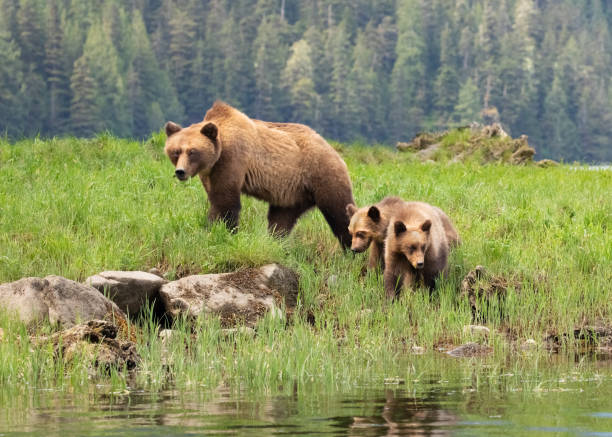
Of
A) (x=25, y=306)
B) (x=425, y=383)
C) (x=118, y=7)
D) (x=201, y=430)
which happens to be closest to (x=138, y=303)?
(x=25, y=306)

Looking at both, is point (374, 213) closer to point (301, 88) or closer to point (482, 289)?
point (482, 289)

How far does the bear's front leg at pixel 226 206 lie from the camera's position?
10.3 meters

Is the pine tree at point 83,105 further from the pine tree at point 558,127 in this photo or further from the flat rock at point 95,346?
the flat rock at point 95,346

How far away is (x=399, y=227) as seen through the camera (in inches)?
368

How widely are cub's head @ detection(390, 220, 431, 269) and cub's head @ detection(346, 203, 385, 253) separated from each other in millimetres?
584

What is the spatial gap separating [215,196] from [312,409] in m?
5.08

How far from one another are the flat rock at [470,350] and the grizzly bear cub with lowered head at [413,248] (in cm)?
109

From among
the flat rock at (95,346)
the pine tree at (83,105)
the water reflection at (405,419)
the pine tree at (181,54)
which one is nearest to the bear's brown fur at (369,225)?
the flat rock at (95,346)

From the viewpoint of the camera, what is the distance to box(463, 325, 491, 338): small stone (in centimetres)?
891

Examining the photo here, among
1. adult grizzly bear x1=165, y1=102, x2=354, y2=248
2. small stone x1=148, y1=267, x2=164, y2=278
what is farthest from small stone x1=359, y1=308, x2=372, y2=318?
small stone x1=148, y1=267, x2=164, y2=278

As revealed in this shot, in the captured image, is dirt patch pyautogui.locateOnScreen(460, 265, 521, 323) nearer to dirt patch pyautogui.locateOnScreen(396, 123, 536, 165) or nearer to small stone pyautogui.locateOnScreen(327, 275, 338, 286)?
small stone pyautogui.locateOnScreen(327, 275, 338, 286)

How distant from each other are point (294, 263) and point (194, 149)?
5.52 ft

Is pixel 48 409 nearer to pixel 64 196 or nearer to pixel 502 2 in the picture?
pixel 64 196

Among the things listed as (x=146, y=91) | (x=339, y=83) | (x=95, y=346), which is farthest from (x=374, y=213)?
(x=339, y=83)
